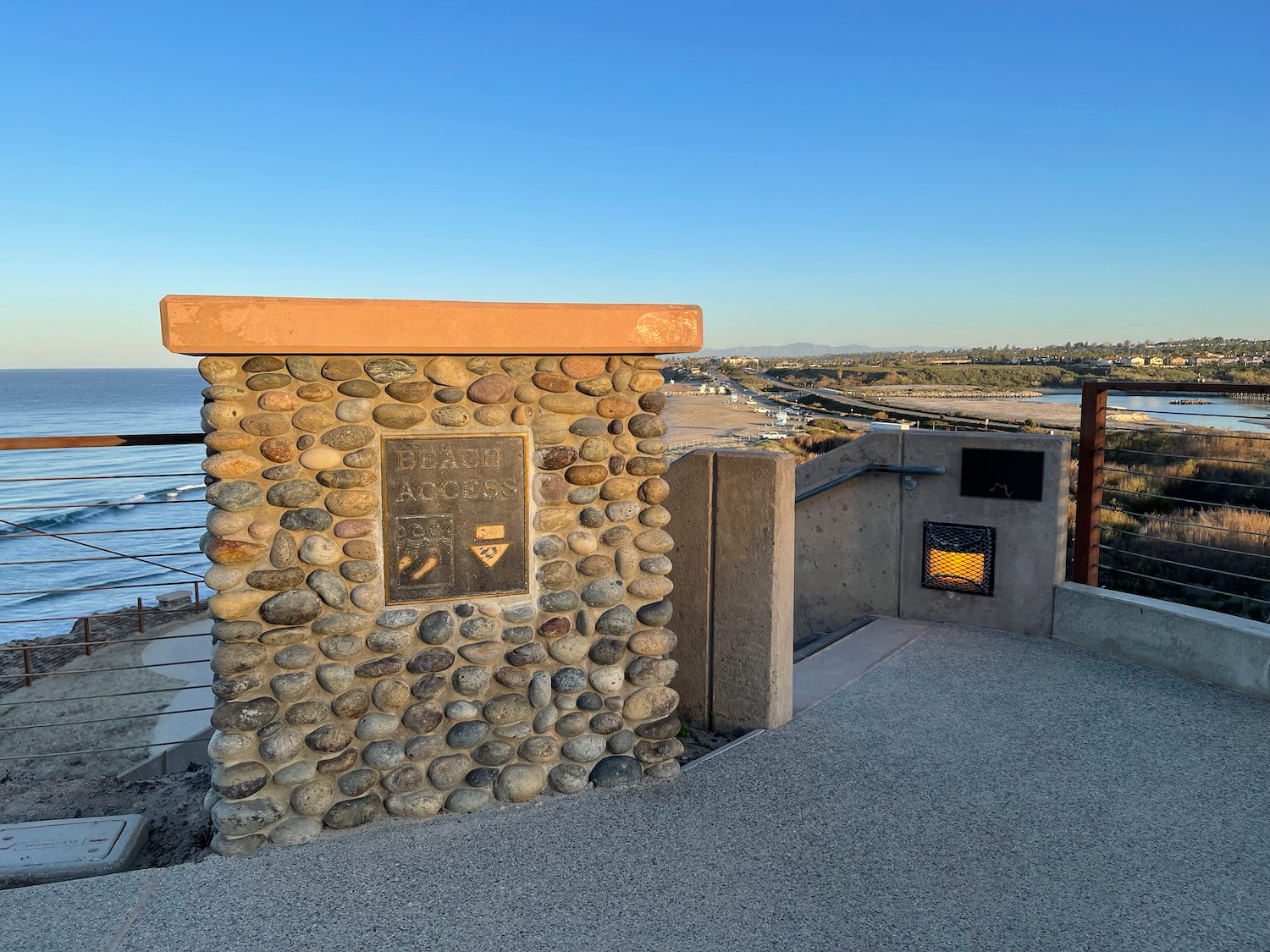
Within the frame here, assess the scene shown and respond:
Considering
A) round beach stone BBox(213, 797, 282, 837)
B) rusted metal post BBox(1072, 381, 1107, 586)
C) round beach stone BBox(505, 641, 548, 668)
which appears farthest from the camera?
rusted metal post BBox(1072, 381, 1107, 586)

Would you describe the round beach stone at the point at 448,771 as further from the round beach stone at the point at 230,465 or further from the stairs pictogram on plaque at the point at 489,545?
the round beach stone at the point at 230,465

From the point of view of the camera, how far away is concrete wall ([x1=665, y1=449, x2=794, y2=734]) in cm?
452

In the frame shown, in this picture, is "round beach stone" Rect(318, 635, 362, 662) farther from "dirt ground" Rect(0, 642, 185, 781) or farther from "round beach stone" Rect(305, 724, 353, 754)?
"dirt ground" Rect(0, 642, 185, 781)

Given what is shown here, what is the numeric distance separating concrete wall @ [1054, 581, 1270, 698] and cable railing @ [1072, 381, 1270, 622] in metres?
0.20

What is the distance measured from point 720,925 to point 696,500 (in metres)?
2.32

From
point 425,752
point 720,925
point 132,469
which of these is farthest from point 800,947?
point 132,469

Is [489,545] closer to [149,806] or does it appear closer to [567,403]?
[567,403]

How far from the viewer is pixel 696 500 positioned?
15.5 ft

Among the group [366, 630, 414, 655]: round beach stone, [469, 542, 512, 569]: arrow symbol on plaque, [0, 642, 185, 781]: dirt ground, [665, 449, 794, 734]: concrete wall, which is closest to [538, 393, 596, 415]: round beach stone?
[469, 542, 512, 569]: arrow symbol on plaque

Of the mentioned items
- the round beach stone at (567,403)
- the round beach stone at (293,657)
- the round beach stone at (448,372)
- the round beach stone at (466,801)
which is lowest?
the round beach stone at (466,801)

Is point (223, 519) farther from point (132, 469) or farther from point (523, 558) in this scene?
point (132, 469)

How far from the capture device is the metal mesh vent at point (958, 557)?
240 inches

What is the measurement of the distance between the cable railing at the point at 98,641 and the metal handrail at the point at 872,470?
4.24 m

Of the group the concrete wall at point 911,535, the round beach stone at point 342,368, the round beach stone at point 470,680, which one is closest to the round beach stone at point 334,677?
the round beach stone at point 470,680
